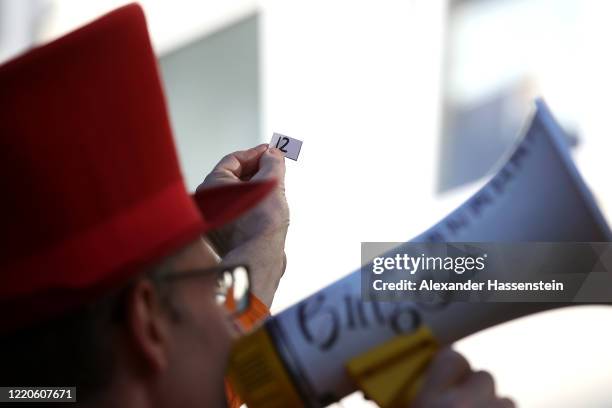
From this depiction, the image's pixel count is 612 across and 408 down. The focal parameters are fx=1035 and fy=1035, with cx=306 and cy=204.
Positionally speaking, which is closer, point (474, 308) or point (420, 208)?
point (474, 308)

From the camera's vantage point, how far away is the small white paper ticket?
6.25 feet

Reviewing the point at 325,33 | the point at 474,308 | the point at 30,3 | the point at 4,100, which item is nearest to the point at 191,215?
the point at 4,100

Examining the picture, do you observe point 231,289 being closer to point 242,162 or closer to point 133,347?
point 133,347

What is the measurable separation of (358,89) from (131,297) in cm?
310

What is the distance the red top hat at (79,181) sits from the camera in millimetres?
1278

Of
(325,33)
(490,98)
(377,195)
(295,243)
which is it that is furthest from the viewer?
(490,98)

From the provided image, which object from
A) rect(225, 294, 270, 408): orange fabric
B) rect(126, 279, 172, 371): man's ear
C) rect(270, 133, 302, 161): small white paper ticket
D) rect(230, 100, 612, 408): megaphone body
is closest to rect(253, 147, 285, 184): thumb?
rect(270, 133, 302, 161): small white paper ticket


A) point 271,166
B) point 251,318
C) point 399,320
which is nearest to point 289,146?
point 271,166

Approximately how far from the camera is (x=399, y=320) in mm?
1381

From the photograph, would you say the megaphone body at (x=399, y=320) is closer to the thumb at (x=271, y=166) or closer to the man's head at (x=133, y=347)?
the man's head at (x=133, y=347)

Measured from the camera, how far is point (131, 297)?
129 cm

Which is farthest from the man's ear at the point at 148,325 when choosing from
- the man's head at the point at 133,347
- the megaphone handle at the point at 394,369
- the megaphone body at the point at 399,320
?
the megaphone handle at the point at 394,369

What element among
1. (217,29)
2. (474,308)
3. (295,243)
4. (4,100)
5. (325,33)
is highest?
(217,29)

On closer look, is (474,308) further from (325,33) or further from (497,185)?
(325,33)
